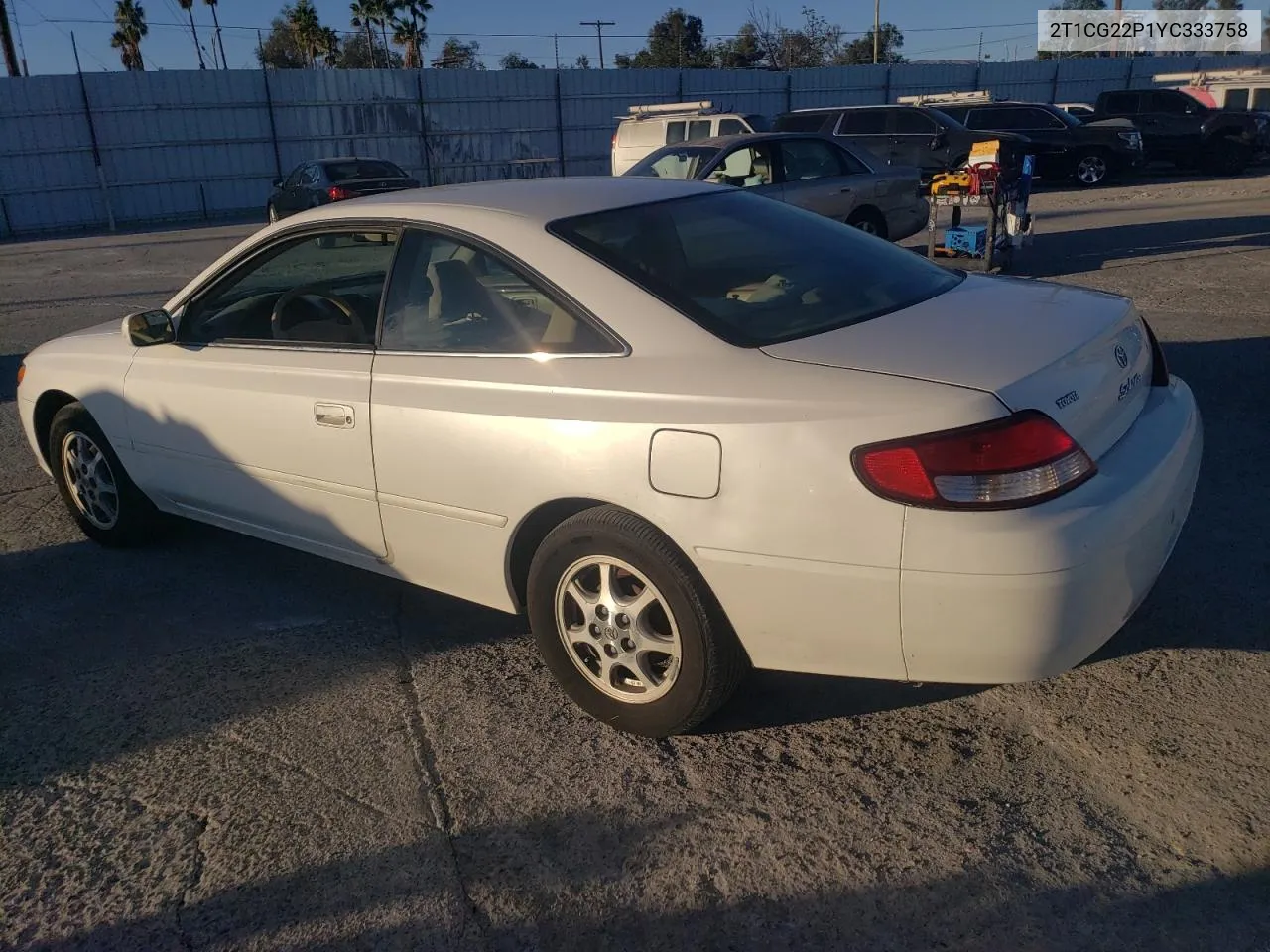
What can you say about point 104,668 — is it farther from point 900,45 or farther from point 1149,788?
point 900,45

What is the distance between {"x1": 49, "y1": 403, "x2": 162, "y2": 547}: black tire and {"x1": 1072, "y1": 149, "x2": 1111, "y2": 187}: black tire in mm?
21012

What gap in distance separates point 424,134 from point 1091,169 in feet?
54.0

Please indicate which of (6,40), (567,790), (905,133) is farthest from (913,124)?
(6,40)

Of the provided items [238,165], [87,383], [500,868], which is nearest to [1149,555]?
[500,868]

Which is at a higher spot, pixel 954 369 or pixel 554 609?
pixel 954 369

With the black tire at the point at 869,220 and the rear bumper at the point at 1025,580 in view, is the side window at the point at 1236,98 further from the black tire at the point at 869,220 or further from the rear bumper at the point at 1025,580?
the rear bumper at the point at 1025,580

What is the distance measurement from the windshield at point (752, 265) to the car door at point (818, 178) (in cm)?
713

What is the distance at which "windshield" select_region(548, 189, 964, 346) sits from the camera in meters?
3.05

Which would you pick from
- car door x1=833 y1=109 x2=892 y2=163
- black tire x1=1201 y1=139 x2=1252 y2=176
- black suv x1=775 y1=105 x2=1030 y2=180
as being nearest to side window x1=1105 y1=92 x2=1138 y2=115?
black tire x1=1201 y1=139 x2=1252 y2=176

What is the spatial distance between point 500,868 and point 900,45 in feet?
234

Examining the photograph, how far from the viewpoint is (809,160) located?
11180 millimetres

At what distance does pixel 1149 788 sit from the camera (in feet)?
8.98

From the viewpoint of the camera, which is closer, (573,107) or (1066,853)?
(1066,853)

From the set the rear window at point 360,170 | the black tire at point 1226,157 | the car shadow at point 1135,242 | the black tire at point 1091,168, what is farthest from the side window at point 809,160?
the black tire at point 1226,157
